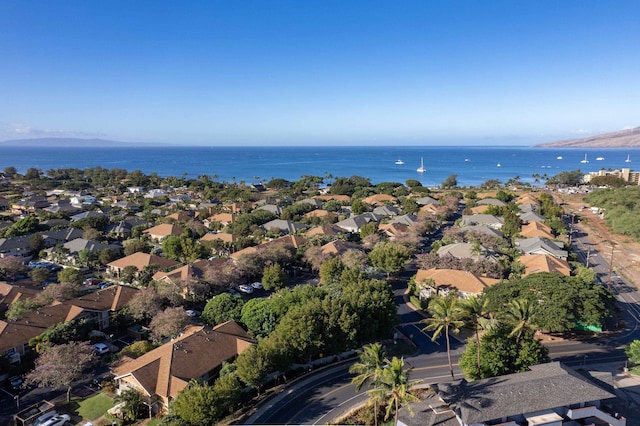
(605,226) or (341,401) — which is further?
(605,226)

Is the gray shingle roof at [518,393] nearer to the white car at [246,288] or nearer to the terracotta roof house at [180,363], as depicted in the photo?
the terracotta roof house at [180,363]

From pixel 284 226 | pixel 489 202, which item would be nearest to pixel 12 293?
pixel 284 226

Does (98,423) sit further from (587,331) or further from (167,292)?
(587,331)

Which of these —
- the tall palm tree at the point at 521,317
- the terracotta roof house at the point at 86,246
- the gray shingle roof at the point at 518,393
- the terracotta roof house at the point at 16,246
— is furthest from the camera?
the terracotta roof house at the point at 86,246

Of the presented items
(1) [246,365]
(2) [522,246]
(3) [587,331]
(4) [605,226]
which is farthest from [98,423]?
(4) [605,226]

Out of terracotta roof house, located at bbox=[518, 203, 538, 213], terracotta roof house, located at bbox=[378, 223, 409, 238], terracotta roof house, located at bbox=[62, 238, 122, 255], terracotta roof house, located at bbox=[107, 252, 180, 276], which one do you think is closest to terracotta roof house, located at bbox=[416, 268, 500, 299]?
terracotta roof house, located at bbox=[378, 223, 409, 238]

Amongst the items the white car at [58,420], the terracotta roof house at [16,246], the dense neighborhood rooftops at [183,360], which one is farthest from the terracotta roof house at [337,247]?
the terracotta roof house at [16,246]
